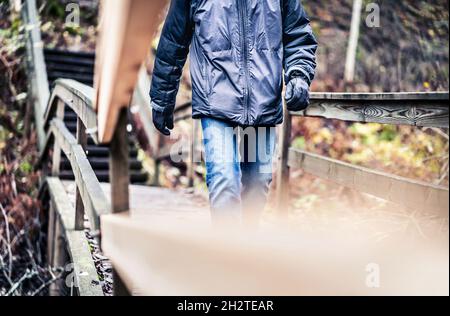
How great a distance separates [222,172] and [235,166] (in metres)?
0.07

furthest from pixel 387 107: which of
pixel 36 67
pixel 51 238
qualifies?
pixel 36 67

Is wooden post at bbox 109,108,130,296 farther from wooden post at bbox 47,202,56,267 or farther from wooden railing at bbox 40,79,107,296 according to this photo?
wooden post at bbox 47,202,56,267

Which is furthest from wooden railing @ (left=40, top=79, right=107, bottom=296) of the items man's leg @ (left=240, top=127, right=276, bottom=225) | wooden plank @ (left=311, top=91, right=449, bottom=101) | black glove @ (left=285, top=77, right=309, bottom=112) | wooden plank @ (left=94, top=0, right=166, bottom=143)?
wooden plank @ (left=311, top=91, right=449, bottom=101)

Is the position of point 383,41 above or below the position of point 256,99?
above

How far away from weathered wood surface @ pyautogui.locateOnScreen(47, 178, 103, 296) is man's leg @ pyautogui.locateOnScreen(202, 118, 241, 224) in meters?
0.52

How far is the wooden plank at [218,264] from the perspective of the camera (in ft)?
4.87

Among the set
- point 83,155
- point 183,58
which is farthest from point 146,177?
point 183,58

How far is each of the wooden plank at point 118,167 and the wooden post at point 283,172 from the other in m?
1.93

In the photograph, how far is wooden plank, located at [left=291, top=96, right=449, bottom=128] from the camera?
184cm

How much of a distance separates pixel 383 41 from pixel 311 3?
4.05ft

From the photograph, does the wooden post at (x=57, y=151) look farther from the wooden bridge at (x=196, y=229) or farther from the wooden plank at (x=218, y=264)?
the wooden plank at (x=218, y=264)

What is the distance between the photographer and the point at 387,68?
5.64m

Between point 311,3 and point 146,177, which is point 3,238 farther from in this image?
point 311,3
